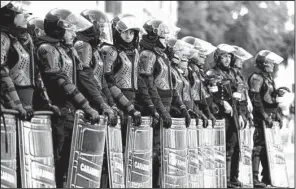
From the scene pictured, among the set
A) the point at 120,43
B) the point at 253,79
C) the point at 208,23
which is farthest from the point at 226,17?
the point at 120,43

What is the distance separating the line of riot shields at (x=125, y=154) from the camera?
858 cm

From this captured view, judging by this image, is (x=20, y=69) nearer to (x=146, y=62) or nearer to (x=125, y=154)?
(x=125, y=154)

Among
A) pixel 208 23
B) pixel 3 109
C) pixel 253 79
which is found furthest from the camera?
pixel 208 23

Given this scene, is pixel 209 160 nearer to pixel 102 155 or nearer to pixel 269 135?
pixel 269 135

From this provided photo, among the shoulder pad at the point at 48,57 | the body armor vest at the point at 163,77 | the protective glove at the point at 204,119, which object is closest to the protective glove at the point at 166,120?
the body armor vest at the point at 163,77

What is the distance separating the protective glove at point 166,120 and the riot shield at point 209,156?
1356 mm

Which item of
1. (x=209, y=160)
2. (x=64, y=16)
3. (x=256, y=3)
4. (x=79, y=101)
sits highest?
(x=256, y=3)

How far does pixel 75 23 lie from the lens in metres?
9.72

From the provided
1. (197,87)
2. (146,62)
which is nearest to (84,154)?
(146,62)

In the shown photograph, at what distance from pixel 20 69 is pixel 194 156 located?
3.61 meters

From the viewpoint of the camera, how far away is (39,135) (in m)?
8.67

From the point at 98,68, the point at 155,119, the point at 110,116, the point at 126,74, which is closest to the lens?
the point at 110,116

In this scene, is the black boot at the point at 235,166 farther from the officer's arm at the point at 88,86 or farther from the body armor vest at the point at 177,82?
the officer's arm at the point at 88,86

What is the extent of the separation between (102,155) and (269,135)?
17.0 ft
